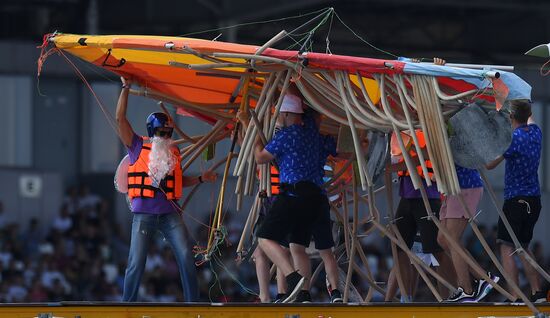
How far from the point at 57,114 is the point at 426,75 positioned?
1421 cm

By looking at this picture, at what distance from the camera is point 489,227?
81.1 ft

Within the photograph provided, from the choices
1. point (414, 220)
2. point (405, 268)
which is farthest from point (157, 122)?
point (405, 268)

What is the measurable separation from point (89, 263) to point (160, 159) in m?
9.70

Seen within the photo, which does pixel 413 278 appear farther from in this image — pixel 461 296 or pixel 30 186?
pixel 30 186

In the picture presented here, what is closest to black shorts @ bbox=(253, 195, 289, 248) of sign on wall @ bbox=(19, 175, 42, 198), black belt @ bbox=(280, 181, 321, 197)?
black belt @ bbox=(280, 181, 321, 197)

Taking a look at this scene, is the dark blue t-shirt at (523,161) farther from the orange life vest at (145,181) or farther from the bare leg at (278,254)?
the orange life vest at (145,181)

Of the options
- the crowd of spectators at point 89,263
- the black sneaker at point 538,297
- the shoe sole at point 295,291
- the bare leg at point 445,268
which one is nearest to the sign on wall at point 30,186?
the crowd of spectators at point 89,263

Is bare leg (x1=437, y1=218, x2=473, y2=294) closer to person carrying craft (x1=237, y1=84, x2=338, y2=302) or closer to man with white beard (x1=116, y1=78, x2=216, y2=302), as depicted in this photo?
person carrying craft (x1=237, y1=84, x2=338, y2=302)

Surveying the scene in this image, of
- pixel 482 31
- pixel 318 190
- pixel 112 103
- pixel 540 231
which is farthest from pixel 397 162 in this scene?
pixel 482 31

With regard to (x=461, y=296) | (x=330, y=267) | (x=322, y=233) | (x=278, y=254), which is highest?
(x=322, y=233)

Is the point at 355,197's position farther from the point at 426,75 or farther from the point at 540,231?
the point at 540,231

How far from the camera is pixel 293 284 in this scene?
403 inches

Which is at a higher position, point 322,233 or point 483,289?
point 322,233

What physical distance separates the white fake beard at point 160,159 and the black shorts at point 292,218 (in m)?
1.13
